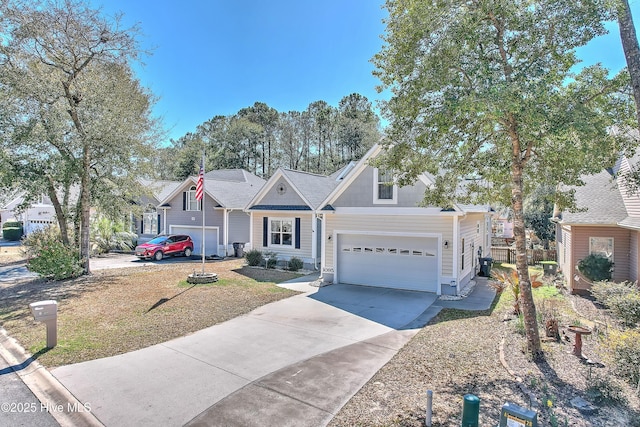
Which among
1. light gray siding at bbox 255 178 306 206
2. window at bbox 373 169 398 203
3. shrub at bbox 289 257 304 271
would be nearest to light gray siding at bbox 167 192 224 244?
light gray siding at bbox 255 178 306 206

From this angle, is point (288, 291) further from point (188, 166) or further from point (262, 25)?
point (188, 166)

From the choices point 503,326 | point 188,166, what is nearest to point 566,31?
point 503,326

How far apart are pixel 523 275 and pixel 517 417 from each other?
360cm

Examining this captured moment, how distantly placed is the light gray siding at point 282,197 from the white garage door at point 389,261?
5138mm

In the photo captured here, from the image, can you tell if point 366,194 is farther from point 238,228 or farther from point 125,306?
point 238,228

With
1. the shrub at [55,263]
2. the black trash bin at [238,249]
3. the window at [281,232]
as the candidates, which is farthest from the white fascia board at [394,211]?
the shrub at [55,263]

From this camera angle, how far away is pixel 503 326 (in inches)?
356

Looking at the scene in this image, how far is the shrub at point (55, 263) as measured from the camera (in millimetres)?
14297

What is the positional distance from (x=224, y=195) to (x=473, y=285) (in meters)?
16.6

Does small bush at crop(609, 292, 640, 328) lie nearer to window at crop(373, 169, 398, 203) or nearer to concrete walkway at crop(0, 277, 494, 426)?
concrete walkway at crop(0, 277, 494, 426)

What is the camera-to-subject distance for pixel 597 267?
39.5 feet

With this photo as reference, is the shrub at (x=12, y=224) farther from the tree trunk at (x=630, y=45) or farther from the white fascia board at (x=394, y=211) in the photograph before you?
the tree trunk at (x=630, y=45)

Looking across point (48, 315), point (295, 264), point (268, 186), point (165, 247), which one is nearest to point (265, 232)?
point (268, 186)

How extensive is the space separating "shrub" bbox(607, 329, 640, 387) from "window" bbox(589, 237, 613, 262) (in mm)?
8226
